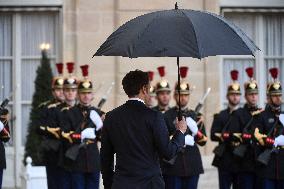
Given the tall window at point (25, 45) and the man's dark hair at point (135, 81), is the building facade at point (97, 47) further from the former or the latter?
the man's dark hair at point (135, 81)

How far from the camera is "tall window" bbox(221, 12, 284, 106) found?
1527 centimetres

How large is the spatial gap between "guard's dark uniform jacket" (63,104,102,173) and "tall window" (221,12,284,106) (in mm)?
3608

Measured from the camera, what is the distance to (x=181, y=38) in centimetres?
758

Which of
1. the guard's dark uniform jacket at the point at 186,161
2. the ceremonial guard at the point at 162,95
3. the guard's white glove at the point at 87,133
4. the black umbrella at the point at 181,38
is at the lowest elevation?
the guard's dark uniform jacket at the point at 186,161

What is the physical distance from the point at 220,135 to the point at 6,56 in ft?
13.7

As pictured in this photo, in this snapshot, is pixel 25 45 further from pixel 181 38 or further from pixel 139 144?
pixel 181 38

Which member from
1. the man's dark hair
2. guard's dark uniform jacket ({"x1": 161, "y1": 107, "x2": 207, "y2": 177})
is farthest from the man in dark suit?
guard's dark uniform jacket ({"x1": 161, "y1": 107, "x2": 207, "y2": 177})

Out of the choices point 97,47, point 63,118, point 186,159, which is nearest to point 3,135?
point 63,118

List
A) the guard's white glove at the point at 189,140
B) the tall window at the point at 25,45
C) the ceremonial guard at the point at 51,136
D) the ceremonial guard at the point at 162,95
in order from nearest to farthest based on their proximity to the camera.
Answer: the guard's white glove at the point at 189,140
the ceremonial guard at the point at 51,136
the ceremonial guard at the point at 162,95
the tall window at the point at 25,45

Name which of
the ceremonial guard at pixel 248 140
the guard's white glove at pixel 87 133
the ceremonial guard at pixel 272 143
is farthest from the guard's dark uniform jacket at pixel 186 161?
the guard's white glove at pixel 87 133

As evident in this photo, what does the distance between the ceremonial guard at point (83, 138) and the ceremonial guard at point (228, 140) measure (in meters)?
1.50

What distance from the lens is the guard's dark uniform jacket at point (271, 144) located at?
11.5m

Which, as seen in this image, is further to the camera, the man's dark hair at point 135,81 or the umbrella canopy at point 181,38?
the man's dark hair at point 135,81

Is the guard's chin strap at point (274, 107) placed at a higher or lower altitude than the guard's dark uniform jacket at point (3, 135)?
higher
